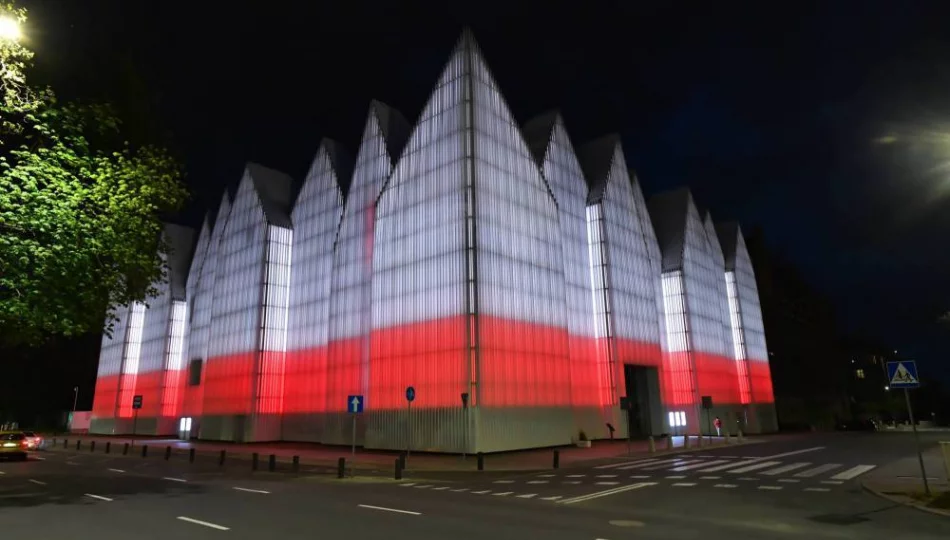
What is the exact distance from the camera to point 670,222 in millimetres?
56094

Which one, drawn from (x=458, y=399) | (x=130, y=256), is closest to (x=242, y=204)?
(x=458, y=399)

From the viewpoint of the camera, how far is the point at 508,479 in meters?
19.9

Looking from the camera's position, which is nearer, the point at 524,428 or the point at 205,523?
the point at 205,523

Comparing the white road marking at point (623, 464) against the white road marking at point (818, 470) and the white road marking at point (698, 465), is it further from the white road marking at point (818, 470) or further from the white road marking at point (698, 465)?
the white road marking at point (818, 470)

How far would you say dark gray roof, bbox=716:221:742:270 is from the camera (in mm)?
63125

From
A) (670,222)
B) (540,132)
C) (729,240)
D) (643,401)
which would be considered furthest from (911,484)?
(729,240)

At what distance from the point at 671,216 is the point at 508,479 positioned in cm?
4340

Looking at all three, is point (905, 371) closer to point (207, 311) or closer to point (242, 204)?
point (242, 204)

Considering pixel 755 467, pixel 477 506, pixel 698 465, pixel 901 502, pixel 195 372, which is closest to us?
pixel 901 502

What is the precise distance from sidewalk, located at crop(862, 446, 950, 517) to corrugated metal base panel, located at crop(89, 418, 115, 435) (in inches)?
2773

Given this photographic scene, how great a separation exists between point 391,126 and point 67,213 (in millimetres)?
30260

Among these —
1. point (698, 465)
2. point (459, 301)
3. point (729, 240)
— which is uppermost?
point (729, 240)

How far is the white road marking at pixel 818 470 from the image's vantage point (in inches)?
715

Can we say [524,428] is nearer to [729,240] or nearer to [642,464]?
[642,464]
